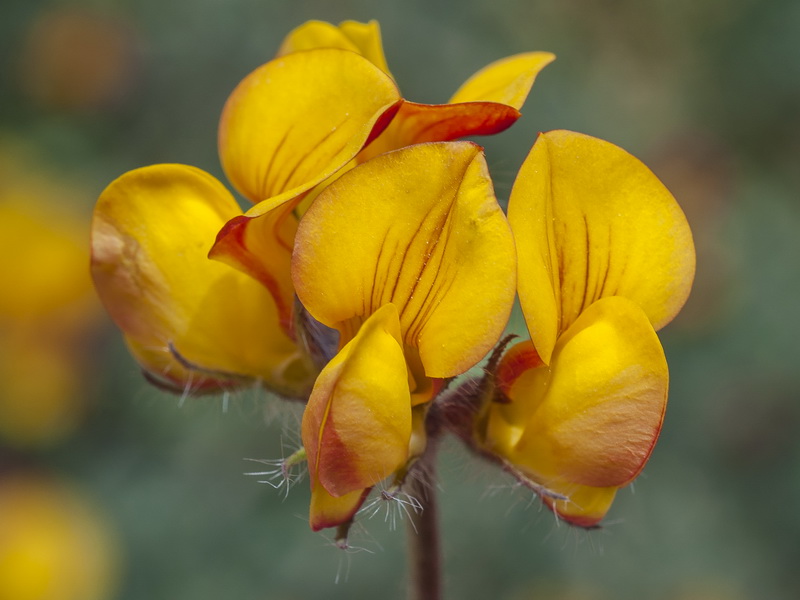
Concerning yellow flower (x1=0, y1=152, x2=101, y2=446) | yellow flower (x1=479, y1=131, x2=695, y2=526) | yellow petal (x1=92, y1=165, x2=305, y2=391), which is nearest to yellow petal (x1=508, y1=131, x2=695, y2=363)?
yellow flower (x1=479, y1=131, x2=695, y2=526)

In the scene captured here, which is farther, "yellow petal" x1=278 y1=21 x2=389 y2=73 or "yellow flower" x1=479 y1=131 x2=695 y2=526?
"yellow petal" x1=278 y1=21 x2=389 y2=73

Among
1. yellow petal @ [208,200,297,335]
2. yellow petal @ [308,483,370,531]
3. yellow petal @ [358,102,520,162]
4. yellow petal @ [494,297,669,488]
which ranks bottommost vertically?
yellow petal @ [308,483,370,531]

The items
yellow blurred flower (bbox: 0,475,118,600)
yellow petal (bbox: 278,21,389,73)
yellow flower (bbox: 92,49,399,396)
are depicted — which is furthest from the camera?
yellow blurred flower (bbox: 0,475,118,600)

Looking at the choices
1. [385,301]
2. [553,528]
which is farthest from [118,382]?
[385,301]

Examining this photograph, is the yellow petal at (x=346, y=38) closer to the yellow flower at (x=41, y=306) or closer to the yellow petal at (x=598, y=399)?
the yellow petal at (x=598, y=399)

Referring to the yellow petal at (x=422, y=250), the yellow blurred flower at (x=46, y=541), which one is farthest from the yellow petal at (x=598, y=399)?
the yellow blurred flower at (x=46, y=541)

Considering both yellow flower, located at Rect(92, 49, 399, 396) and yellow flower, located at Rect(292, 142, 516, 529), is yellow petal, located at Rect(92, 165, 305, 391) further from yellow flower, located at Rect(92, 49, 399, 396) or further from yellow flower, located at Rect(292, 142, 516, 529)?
yellow flower, located at Rect(292, 142, 516, 529)

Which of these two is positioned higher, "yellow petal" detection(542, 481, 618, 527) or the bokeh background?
"yellow petal" detection(542, 481, 618, 527)

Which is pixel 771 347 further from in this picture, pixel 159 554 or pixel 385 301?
pixel 385 301
